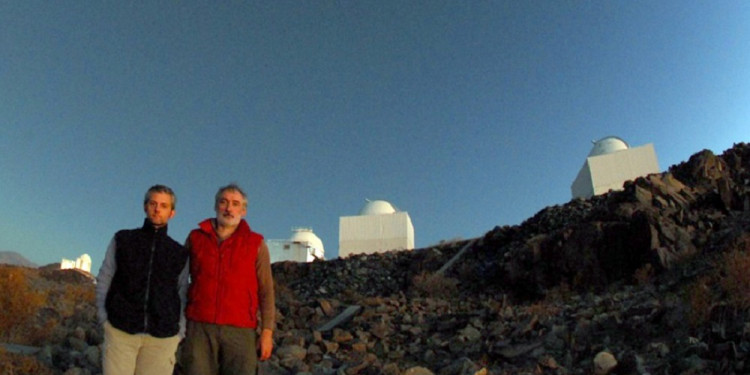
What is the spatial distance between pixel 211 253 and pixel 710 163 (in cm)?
1403

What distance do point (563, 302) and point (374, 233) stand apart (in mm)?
17988

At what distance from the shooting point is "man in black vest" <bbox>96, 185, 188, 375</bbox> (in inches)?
124

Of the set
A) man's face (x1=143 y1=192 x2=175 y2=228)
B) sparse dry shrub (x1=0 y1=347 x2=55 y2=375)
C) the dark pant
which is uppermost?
man's face (x1=143 y1=192 x2=175 y2=228)

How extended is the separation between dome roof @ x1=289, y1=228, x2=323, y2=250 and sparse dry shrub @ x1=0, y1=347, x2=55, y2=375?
27.7m

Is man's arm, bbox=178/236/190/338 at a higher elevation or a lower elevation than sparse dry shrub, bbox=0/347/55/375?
higher

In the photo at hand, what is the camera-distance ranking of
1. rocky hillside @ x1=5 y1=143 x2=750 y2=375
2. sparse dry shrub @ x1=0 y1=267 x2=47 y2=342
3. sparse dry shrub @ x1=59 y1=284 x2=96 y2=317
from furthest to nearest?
sparse dry shrub @ x1=59 y1=284 x2=96 y2=317 → sparse dry shrub @ x1=0 y1=267 x2=47 y2=342 → rocky hillside @ x1=5 y1=143 x2=750 y2=375

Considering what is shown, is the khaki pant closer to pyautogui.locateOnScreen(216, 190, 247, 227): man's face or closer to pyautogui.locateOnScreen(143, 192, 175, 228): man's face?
pyautogui.locateOnScreen(143, 192, 175, 228): man's face

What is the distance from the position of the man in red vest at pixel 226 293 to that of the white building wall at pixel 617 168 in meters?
20.9

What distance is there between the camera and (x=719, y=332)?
5.33m

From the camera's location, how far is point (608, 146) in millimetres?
24969

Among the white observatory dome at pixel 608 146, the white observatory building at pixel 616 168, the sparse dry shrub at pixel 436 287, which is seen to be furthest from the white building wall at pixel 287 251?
the sparse dry shrub at pixel 436 287

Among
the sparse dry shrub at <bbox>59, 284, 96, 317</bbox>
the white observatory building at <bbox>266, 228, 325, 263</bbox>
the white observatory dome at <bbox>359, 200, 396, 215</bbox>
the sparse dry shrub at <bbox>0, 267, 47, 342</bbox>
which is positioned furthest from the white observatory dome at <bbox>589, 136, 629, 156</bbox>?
the sparse dry shrub at <bbox>0, 267, 47, 342</bbox>

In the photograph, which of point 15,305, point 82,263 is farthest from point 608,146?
point 82,263

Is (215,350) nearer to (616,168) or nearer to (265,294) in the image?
(265,294)
